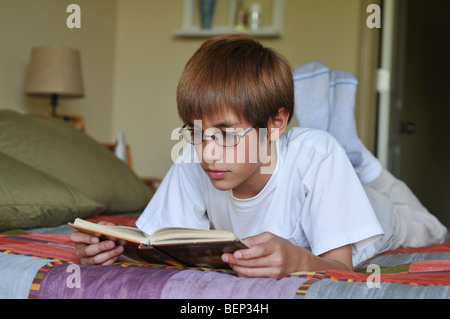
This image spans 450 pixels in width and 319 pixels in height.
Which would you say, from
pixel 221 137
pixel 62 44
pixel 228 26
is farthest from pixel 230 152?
pixel 228 26

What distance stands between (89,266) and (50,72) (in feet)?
6.34

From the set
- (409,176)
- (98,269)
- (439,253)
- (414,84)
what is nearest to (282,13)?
(414,84)

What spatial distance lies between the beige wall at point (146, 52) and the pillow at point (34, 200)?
1.60 metres

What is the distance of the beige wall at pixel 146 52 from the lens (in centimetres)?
353

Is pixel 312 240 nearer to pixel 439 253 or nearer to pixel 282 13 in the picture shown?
pixel 439 253

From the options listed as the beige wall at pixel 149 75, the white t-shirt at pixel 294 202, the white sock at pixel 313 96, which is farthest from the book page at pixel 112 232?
the beige wall at pixel 149 75

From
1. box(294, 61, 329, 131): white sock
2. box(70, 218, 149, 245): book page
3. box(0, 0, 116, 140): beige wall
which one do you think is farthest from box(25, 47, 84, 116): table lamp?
box(70, 218, 149, 245): book page

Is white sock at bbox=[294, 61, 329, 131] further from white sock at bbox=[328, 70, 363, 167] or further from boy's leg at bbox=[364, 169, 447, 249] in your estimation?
boy's leg at bbox=[364, 169, 447, 249]

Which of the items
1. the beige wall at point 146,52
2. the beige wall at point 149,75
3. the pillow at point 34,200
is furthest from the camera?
the beige wall at point 149,75

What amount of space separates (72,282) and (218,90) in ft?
1.47

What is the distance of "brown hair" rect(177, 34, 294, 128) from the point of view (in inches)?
41.1

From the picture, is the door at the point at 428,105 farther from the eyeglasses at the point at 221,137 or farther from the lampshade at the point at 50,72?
the eyeglasses at the point at 221,137

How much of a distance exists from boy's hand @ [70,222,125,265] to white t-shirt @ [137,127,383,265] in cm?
26

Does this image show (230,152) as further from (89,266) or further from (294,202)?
→ (89,266)
